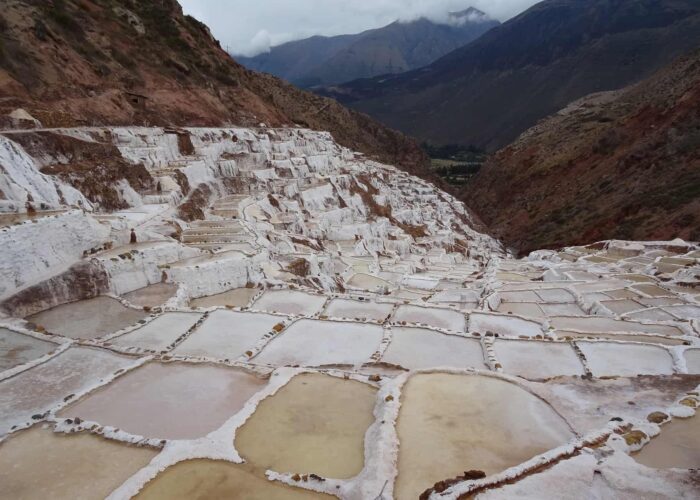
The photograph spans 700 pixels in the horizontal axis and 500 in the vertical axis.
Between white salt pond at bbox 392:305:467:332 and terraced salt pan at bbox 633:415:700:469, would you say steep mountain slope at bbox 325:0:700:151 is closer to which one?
white salt pond at bbox 392:305:467:332

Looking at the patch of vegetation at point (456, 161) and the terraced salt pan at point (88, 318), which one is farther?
the patch of vegetation at point (456, 161)

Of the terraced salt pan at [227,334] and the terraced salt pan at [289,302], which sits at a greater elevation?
the terraced salt pan at [227,334]

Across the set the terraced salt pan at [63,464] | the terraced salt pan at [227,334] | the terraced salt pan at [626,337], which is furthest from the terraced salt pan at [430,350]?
the terraced salt pan at [63,464]

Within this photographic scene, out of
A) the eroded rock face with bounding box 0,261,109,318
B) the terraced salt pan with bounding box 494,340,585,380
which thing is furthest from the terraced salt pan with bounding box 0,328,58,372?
the terraced salt pan with bounding box 494,340,585,380

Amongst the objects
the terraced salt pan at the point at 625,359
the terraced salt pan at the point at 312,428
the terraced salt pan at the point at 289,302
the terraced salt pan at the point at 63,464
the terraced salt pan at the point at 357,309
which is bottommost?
the terraced salt pan at the point at 625,359

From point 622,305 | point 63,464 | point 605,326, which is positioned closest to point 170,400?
point 63,464

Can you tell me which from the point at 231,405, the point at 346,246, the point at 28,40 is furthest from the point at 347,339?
the point at 28,40

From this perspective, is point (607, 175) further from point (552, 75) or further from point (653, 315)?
point (552, 75)

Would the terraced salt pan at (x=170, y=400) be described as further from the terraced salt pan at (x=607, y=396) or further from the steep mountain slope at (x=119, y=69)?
the steep mountain slope at (x=119, y=69)
